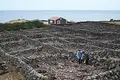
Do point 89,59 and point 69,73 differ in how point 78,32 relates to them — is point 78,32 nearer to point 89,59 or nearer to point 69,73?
point 89,59

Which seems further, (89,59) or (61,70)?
(89,59)

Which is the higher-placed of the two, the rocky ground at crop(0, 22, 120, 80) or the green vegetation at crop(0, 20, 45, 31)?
the green vegetation at crop(0, 20, 45, 31)

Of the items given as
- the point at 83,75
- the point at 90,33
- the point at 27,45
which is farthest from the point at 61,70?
the point at 90,33

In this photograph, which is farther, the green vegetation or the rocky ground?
the green vegetation

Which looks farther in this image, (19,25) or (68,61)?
(19,25)

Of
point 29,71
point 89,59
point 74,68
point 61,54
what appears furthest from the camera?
point 61,54

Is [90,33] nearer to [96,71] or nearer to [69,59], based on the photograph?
[69,59]

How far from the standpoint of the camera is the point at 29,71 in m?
18.6

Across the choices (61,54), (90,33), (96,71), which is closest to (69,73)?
(96,71)

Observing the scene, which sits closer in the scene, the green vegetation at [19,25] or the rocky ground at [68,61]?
the rocky ground at [68,61]

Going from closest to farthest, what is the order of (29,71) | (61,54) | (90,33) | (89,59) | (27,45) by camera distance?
(29,71)
(89,59)
(61,54)
(27,45)
(90,33)

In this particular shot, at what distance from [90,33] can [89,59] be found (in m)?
18.3

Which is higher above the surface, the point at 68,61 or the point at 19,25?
the point at 19,25

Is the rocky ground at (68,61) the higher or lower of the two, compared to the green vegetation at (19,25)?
lower
